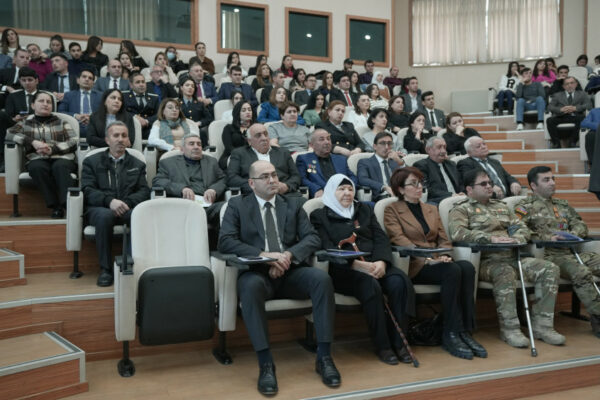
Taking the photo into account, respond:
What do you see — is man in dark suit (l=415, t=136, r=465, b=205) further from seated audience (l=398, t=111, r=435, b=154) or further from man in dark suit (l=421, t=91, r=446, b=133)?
man in dark suit (l=421, t=91, r=446, b=133)

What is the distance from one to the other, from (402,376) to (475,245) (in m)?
0.86

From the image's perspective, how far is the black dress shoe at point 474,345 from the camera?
279cm

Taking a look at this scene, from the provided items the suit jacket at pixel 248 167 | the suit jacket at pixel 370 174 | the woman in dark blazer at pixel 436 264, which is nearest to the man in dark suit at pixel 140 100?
the suit jacket at pixel 248 167

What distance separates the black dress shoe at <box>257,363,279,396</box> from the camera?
2.30m

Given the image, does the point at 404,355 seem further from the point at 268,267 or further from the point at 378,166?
the point at 378,166

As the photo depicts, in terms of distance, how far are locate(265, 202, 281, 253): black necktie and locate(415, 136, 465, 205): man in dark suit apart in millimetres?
1602

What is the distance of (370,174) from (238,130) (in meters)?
1.12

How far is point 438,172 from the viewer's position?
4.12 metres

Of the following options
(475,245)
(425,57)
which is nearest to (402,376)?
(475,245)

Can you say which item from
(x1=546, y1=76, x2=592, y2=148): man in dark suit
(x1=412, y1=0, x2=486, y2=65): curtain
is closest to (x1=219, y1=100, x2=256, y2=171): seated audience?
(x1=546, y1=76, x2=592, y2=148): man in dark suit

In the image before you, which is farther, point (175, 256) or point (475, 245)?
point (475, 245)

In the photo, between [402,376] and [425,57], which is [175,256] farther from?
[425,57]

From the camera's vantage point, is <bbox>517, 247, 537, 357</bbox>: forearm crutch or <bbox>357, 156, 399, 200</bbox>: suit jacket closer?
<bbox>517, 247, 537, 357</bbox>: forearm crutch

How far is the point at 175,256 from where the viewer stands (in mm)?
2734
